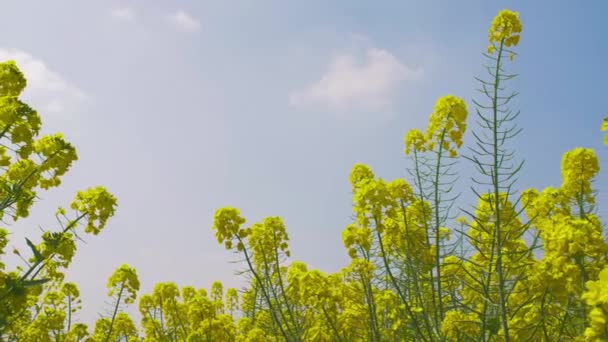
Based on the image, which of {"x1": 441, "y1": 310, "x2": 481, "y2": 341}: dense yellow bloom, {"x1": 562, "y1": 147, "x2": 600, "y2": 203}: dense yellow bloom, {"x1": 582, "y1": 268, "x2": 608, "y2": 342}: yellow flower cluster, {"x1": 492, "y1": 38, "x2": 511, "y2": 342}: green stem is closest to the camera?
{"x1": 582, "y1": 268, "x2": 608, "y2": 342}: yellow flower cluster

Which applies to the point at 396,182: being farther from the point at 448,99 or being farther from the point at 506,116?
the point at 506,116

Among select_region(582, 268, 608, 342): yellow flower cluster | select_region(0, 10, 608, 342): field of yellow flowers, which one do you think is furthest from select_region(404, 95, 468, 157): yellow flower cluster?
select_region(582, 268, 608, 342): yellow flower cluster

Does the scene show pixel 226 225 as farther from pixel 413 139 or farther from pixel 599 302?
pixel 599 302

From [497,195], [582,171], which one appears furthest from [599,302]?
[582,171]

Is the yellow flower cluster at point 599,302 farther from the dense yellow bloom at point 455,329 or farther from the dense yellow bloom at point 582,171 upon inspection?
the dense yellow bloom at point 582,171

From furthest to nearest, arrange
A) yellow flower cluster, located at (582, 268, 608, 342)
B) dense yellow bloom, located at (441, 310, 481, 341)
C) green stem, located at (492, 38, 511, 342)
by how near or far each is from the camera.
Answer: dense yellow bloom, located at (441, 310, 481, 341) → green stem, located at (492, 38, 511, 342) → yellow flower cluster, located at (582, 268, 608, 342)

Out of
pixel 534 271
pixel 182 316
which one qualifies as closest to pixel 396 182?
pixel 534 271

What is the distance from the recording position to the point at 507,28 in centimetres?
439

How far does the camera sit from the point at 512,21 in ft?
14.5

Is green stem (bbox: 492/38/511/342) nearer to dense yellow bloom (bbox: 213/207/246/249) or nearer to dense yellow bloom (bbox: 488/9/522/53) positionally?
dense yellow bloom (bbox: 488/9/522/53)

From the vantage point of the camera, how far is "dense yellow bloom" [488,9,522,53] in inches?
173

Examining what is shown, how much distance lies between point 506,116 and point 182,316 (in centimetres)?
707

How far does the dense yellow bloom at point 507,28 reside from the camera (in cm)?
439

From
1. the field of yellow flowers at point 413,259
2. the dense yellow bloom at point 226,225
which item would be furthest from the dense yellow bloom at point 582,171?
the dense yellow bloom at point 226,225
